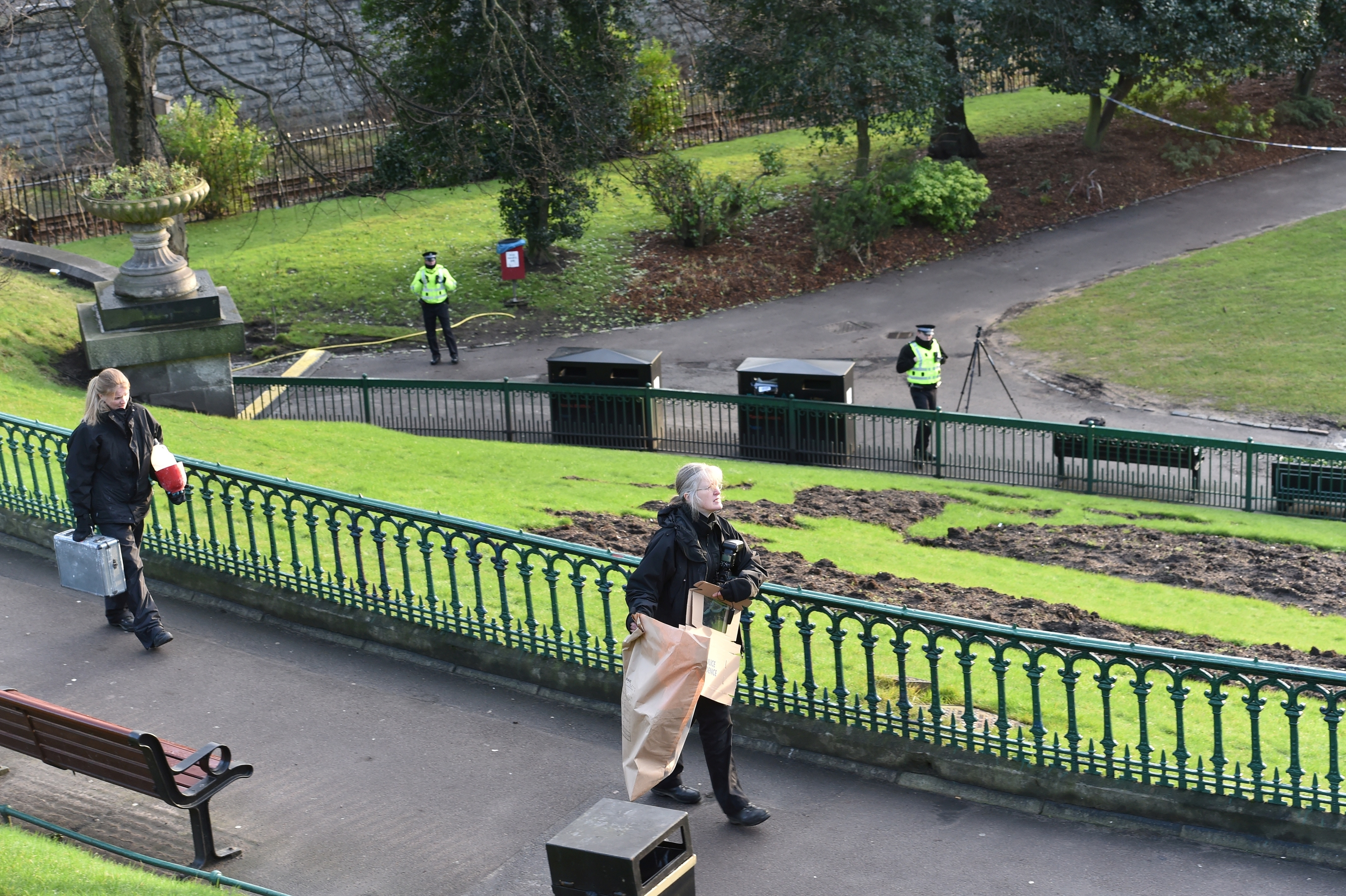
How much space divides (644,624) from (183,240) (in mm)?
17995

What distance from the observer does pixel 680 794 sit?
708cm

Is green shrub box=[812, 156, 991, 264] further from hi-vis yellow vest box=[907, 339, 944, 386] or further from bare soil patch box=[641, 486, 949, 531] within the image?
bare soil patch box=[641, 486, 949, 531]

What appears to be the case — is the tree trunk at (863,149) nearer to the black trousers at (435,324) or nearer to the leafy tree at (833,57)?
the leafy tree at (833,57)

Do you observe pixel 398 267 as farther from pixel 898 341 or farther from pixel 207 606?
pixel 207 606

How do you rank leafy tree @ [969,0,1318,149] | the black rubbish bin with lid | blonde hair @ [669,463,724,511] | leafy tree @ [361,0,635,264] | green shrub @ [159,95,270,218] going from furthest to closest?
green shrub @ [159,95,270,218], leafy tree @ [969,0,1318,149], leafy tree @ [361,0,635,264], the black rubbish bin with lid, blonde hair @ [669,463,724,511]

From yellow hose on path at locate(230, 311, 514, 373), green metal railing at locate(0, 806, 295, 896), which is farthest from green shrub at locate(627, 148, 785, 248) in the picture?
green metal railing at locate(0, 806, 295, 896)

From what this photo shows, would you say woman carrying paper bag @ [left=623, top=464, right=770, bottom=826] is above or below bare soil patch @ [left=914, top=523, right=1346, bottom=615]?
above

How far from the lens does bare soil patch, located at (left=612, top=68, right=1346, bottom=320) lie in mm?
26078

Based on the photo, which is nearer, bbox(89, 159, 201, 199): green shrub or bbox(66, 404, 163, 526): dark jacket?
bbox(66, 404, 163, 526): dark jacket

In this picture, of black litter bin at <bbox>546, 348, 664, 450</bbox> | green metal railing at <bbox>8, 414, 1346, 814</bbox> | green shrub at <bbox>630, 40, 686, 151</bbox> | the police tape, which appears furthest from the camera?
green shrub at <bbox>630, 40, 686, 151</bbox>

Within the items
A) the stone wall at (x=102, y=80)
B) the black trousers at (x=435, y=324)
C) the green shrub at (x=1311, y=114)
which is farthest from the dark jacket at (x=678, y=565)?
the green shrub at (x=1311, y=114)

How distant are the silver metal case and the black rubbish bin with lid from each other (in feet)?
33.2

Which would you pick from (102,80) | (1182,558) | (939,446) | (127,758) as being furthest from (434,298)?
(102,80)

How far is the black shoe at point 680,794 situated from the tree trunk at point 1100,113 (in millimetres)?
25392
